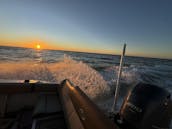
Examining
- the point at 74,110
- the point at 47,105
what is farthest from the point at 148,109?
the point at 47,105

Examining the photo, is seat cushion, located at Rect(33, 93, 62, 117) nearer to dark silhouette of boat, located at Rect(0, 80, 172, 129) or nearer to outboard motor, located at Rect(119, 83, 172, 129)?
dark silhouette of boat, located at Rect(0, 80, 172, 129)

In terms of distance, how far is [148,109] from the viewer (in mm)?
1088

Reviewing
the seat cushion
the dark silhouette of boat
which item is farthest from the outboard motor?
the seat cushion

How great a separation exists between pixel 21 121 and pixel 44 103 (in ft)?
1.10

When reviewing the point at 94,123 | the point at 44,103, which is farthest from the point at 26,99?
the point at 94,123

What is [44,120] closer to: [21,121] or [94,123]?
[21,121]

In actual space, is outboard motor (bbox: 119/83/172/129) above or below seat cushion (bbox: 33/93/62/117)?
above

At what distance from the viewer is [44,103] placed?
1.72 meters

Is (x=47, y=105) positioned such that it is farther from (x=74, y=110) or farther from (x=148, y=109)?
(x=148, y=109)

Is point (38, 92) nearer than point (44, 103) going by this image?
No

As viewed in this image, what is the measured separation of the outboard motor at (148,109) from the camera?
108cm

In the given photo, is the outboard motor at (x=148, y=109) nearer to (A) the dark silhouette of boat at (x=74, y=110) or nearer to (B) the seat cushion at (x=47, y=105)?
(A) the dark silhouette of boat at (x=74, y=110)

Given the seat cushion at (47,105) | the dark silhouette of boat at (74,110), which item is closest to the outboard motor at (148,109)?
the dark silhouette of boat at (74,110)

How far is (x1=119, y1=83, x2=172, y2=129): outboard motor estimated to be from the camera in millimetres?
1082
